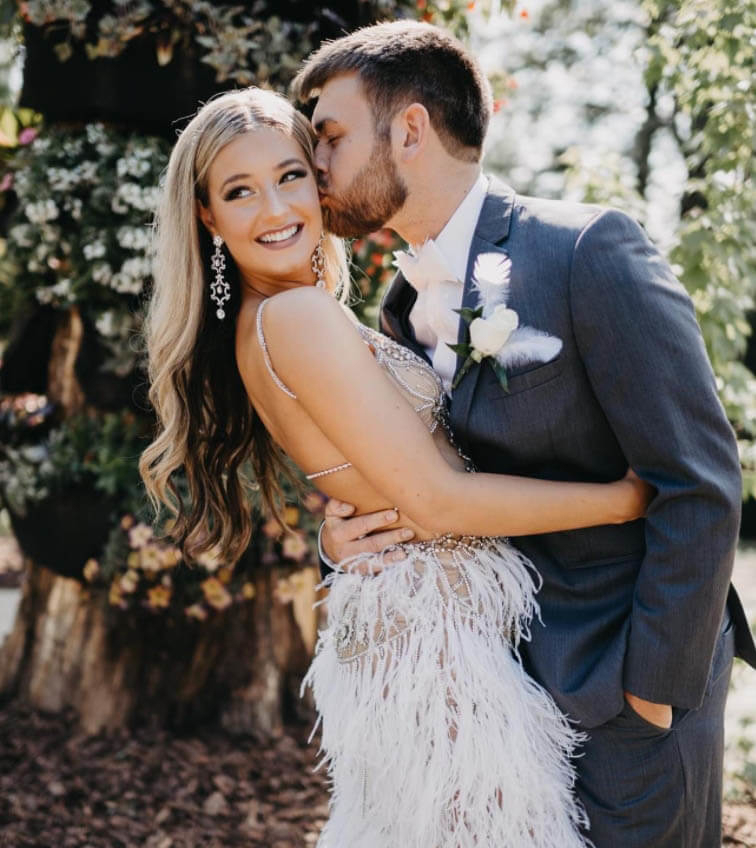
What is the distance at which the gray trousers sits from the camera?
1.90m

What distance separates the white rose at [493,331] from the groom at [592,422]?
5 centimetres

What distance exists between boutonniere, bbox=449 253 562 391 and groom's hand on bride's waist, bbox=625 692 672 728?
27.3 inches

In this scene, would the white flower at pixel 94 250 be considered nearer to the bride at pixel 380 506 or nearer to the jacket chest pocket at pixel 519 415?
the bride at pixel 380 506

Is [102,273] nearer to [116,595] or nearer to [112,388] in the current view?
[112,388]

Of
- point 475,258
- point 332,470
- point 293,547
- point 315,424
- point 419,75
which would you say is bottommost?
point 293,547

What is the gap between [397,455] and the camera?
198 cm

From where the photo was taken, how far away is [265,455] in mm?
2775

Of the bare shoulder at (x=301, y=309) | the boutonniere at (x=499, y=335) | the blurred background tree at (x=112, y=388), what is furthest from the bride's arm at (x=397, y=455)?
the blurred background tree at (x=112, y=388)

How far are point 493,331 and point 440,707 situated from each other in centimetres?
83

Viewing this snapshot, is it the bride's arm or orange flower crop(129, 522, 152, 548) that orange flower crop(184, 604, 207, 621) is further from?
the bride's arm

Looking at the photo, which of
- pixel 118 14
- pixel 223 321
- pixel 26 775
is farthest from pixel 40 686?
pixel 118 14

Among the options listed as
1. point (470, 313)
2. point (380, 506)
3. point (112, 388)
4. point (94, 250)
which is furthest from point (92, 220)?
point (470, 313)

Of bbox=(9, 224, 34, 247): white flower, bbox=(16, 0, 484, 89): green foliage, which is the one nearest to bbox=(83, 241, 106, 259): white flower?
bbox=(9, 224, 34, 247): white flower

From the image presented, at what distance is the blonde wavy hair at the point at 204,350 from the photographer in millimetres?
2307
